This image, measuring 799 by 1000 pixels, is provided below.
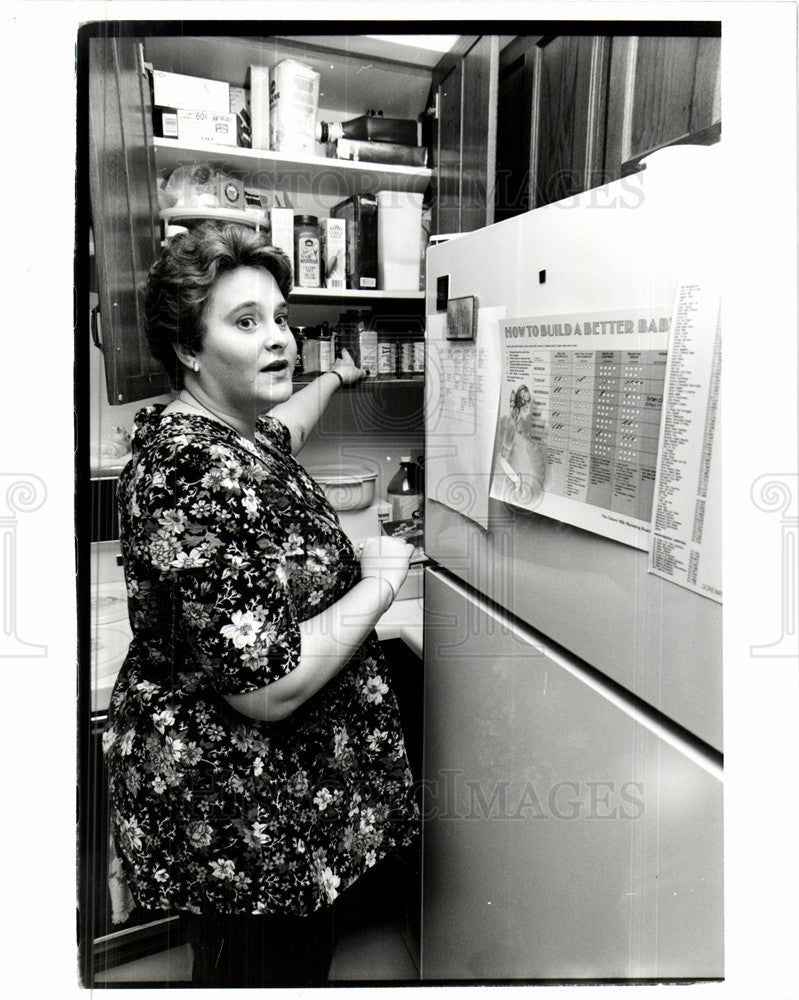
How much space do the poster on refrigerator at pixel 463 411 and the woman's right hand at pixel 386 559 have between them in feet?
0.37

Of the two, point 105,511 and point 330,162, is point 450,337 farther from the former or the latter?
point 105,511

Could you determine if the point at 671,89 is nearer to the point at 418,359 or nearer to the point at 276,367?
the point at 418,359

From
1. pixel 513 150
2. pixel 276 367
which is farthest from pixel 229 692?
pixel 513 150

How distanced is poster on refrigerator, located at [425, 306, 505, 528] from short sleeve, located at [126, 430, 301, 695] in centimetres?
33

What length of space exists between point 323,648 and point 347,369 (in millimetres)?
394

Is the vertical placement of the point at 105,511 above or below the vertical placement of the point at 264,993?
above

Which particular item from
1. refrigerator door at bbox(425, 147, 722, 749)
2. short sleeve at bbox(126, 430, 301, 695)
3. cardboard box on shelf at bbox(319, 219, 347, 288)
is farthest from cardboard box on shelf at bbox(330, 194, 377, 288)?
short sleeve at bbox(126, 430, 301, 695)

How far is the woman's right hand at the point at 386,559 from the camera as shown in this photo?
38.4 inches

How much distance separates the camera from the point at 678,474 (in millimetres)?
674

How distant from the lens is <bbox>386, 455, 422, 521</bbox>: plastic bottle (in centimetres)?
100

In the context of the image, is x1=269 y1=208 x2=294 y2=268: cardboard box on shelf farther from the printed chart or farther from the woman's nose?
the printed chart
